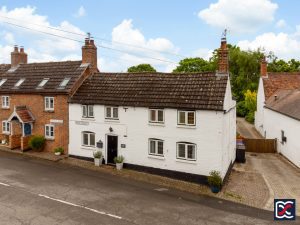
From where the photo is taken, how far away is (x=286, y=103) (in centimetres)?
3064

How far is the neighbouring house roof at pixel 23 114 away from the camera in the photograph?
26.4 m

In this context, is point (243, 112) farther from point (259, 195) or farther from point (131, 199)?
point (131, 199)

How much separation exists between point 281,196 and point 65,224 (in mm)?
12796

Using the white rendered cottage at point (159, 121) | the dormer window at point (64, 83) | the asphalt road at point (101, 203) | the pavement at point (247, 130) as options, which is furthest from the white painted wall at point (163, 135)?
the pavement at point (247, 130)

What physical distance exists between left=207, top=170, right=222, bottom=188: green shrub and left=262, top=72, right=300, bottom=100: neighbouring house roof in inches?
958

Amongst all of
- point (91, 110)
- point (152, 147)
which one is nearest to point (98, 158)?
point (91, 110)

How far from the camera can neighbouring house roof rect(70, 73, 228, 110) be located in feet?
65.0

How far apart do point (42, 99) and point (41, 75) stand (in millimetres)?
3408

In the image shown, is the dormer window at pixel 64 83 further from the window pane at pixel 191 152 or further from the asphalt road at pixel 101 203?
the window pane at pixel 191 152

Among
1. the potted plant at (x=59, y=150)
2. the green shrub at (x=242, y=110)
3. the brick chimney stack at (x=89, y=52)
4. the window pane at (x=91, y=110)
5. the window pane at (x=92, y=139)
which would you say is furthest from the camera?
the green shrub at (x=242, y=110)

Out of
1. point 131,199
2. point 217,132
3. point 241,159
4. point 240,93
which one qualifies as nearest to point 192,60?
point 240,93

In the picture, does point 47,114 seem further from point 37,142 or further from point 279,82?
point 279,82

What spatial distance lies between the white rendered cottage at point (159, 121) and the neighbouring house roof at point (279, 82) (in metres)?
20.2

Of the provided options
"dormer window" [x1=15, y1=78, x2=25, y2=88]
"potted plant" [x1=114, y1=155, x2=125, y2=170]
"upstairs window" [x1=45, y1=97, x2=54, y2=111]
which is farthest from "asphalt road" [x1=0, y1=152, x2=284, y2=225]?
"dormer window" [x1=15, y1=78, x2=25, y2=88]
